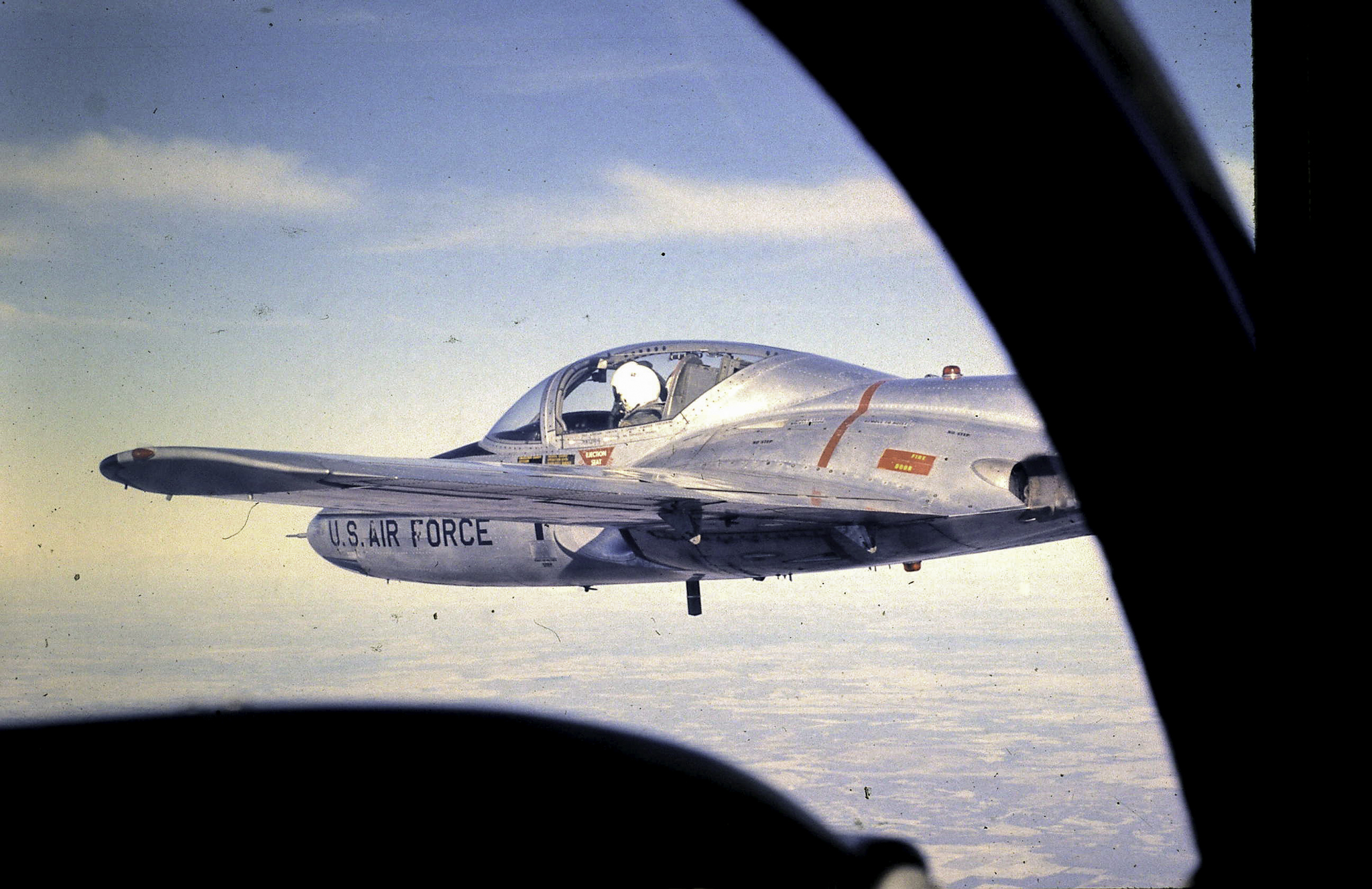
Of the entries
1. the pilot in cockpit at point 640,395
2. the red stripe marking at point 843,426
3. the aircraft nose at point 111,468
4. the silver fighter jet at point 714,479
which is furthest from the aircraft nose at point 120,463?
the pilot in cockpit at point 640,395

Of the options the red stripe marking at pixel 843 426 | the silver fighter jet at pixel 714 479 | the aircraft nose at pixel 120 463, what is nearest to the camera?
the aircraft nose at pixel 120 463

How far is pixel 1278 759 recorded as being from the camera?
5.27ft

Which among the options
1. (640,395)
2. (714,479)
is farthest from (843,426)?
(640,395)

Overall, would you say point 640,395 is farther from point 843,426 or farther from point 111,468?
point 111,468

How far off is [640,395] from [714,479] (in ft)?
3.96

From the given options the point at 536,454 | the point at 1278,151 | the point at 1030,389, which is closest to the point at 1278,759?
the point at 1030,389

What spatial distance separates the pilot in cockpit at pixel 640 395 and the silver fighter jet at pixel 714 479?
0.01m

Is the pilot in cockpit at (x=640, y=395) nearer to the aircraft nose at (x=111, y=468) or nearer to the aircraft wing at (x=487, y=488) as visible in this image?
the aircraft wing at (x=487, y=488)

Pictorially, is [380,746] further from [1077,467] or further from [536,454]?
[536,454]

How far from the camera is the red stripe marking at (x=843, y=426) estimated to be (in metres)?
7.43

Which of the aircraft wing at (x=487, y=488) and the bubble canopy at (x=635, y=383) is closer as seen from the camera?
the aircraft wing at (x=487, y=488)

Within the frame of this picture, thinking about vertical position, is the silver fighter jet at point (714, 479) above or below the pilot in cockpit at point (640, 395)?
below

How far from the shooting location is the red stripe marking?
743 centimetres

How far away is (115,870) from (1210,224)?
6.19 ft
